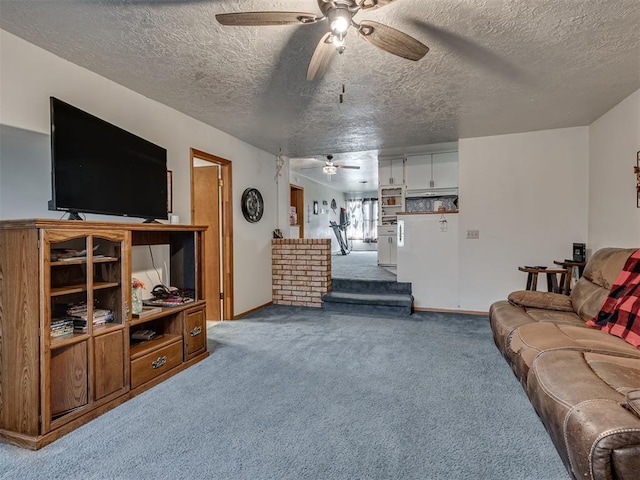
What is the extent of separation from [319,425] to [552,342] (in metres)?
1.39

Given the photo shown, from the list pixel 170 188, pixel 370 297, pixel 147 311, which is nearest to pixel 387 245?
pixel 370 297

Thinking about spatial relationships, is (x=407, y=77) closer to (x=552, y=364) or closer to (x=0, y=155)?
(x=552, y=364)

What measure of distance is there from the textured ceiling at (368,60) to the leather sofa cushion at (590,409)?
6.10ft

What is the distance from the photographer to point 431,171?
6.42m

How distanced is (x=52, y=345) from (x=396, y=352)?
2.51 meters

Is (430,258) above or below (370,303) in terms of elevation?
above

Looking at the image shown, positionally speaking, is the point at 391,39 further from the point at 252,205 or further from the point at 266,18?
the point at 252,205

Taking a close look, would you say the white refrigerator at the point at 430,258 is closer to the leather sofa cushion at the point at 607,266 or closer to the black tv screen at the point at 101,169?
the leather sofa cushion at the point at 607,266

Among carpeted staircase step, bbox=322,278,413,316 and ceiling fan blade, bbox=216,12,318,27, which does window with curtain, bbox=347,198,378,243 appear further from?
ceiling fan blade, bbox=216,12,318,27

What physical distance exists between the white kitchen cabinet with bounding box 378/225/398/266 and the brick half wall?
7.21 feet

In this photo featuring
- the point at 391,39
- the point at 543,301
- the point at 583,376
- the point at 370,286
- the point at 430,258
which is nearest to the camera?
the point at 583,376

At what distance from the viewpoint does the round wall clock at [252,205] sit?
14.8 ft

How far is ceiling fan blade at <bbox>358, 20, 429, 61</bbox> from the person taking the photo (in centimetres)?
163

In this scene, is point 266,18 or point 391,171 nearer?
point 266,18
